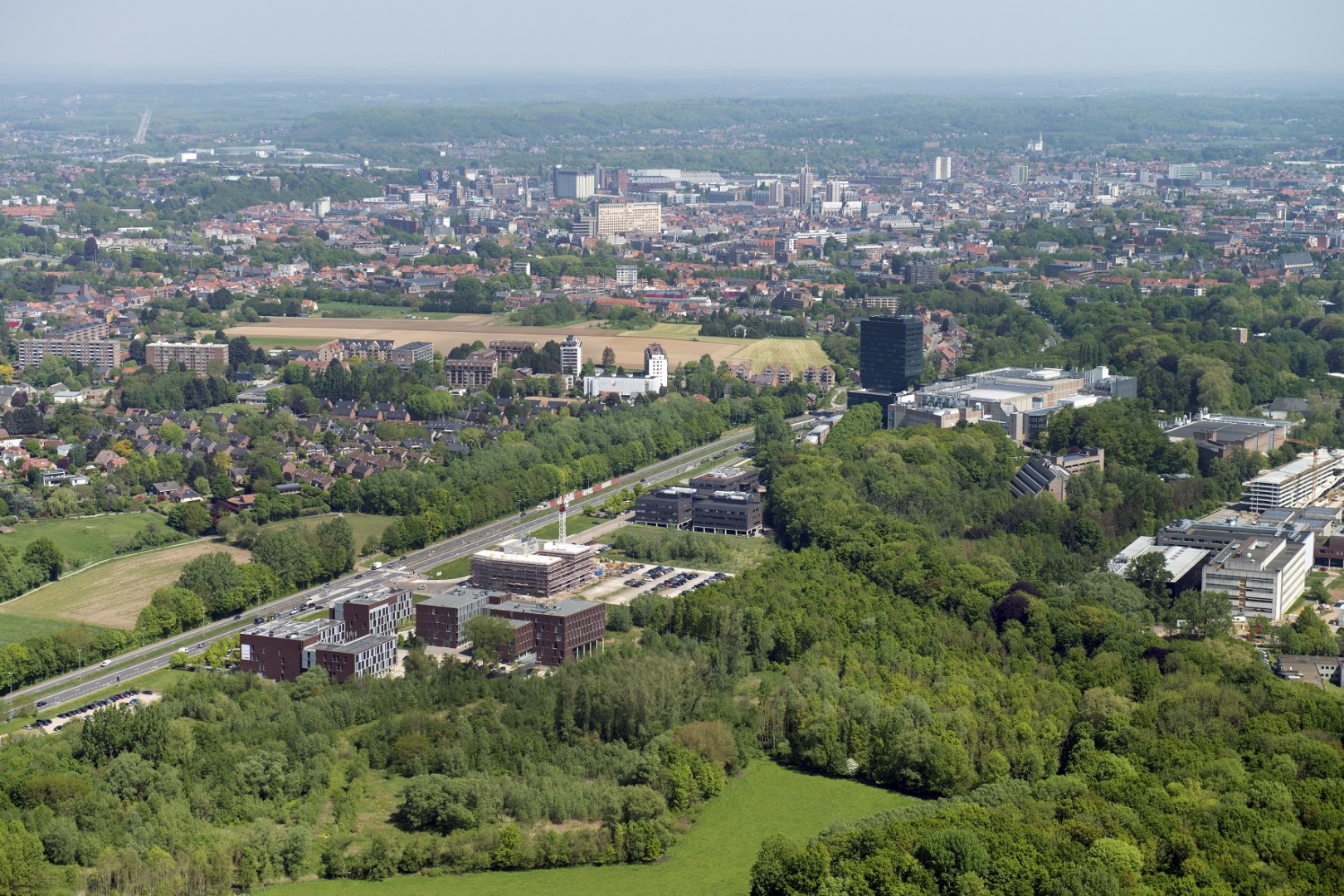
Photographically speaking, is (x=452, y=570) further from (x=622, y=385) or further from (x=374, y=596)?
(x=622, y=385)

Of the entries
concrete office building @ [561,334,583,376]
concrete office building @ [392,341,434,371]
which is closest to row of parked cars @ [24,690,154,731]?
concrete office building @ [392,341,434,371]

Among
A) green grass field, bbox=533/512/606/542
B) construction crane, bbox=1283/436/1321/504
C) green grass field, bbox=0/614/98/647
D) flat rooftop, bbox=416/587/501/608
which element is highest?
flat rooftop, bbox=416/587/501/608

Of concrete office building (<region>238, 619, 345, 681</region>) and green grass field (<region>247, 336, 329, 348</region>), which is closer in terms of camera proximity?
concrete office building (<region>238, 619, 345, 681</region>)

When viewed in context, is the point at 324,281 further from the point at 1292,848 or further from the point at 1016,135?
the point at 1016,135

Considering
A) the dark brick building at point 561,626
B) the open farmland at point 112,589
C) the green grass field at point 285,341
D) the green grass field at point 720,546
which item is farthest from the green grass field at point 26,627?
the green grass field at point 285,341

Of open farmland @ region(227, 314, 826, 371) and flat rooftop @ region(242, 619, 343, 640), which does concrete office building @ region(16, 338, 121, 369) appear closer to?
open farmland @ region(227, 314, 826, 371)

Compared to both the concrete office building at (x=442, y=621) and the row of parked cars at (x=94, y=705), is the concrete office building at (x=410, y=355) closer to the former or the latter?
the concrete office building at (x=442, y=621)

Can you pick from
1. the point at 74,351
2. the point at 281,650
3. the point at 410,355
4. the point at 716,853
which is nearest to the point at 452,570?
the point at 281,650
